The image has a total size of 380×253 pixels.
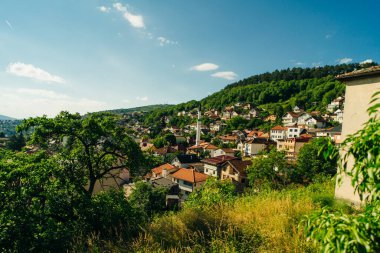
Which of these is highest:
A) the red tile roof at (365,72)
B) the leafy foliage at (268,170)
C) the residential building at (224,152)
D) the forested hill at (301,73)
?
the forested hill at (301,73)

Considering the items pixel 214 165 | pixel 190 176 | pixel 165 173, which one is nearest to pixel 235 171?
pixel 214 165

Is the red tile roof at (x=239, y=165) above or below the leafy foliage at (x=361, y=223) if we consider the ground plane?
below

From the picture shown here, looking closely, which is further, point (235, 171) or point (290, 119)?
point (290, 119)

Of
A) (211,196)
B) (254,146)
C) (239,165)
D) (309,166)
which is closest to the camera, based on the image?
(211,196)

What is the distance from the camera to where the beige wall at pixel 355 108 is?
9.07 meters

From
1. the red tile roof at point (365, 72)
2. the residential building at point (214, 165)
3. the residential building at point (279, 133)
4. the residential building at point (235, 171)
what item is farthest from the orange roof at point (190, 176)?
the residential building at point (279, 133)

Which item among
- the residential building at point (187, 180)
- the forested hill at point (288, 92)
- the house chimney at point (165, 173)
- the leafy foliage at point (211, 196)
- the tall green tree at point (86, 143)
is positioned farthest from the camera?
the forested hill at point (288, 92)

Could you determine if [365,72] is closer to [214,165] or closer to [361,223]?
[361,223]

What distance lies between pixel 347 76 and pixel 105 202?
34.0 feet

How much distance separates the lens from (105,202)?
8594 millimetres

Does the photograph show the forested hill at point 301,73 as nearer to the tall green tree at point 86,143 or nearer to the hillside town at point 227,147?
the hillside town at point 227,147

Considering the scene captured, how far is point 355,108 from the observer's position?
377 inches

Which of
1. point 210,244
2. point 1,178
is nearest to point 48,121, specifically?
point 1,178

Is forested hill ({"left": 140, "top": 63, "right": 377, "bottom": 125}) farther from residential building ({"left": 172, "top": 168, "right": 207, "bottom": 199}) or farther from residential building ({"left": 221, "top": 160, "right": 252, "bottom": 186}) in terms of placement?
residential building ({"left": 172, "top": 168, "right": 207, "bottom": 199})
